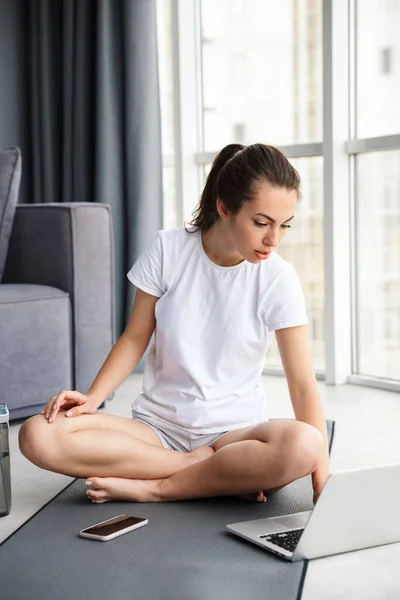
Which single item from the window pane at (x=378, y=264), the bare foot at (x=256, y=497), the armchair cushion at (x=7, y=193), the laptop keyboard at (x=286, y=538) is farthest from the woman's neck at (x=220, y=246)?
the window pane at (x=378, y=264)

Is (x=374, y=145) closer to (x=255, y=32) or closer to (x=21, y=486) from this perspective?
(x=255, y=32)

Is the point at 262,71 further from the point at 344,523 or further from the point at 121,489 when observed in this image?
the point at 344,523

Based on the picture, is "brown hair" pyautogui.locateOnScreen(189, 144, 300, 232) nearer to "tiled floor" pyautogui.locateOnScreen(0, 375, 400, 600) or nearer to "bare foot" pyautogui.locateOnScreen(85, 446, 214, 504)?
"bare foot" pyautogui.locateOnScreen(85, 446, 214, 504)

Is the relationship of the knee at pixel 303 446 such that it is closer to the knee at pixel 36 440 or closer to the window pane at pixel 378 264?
the knee at pixel 36 440

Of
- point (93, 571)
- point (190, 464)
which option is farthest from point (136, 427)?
point (93, 571)

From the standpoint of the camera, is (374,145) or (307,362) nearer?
(307,362)

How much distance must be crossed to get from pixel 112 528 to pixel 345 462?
0.69 metres

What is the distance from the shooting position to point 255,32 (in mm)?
3348

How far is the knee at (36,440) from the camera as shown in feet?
5.69

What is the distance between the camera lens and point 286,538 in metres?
1.54

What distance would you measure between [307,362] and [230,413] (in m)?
0.20

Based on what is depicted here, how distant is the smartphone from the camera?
1586mm

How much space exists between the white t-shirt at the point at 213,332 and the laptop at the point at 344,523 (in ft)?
A: 0.99

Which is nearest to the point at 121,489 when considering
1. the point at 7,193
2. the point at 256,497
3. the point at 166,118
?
the point at 256,497
